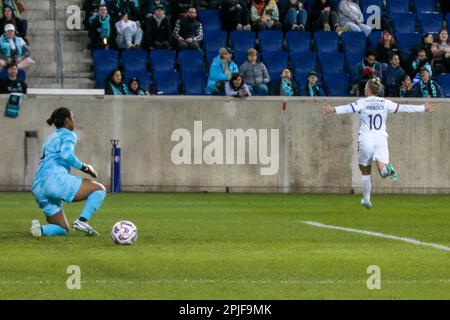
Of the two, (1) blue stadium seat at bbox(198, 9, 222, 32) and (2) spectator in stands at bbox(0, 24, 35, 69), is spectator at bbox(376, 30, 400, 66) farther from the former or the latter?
(2) spectator in stands at bbox(0, 24, 35, 69)

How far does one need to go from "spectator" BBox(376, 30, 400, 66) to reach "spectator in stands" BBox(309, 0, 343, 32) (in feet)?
4.61

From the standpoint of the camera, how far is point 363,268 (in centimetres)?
1309

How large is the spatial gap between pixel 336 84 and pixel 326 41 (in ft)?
4.40

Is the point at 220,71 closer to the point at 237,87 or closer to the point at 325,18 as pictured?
the point at 237,87

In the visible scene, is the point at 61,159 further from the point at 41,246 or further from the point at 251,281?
the point at 251,281

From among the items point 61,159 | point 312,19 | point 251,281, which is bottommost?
point 251,281

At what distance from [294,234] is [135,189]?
9649mm

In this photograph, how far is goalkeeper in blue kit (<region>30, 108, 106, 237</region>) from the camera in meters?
16.3

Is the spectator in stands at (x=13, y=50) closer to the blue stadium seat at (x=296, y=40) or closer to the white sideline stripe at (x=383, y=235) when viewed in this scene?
the blue stadium seat at (x=296, y=40)

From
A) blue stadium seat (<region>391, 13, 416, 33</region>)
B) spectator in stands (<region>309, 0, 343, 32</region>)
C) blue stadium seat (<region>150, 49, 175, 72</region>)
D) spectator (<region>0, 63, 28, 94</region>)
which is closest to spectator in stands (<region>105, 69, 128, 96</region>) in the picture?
blue stadium seat (<region>150, 49, 175, 72</region>)

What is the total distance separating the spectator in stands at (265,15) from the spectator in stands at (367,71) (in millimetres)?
2368

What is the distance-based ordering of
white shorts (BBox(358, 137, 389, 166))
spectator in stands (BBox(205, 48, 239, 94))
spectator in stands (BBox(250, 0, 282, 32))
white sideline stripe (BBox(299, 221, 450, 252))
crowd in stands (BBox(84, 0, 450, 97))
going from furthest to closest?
spectator in stands (BBox(250, 0, 282, 32)) < crowd in stands (BBox(84, 0, 450, 97)) < spectator in stands (BBox(205, 48, 239, 94)) < white shorts (BBox(358, 137, 389, 166)) < white sideline stripe (BBox(299, 221, 450, 252))
